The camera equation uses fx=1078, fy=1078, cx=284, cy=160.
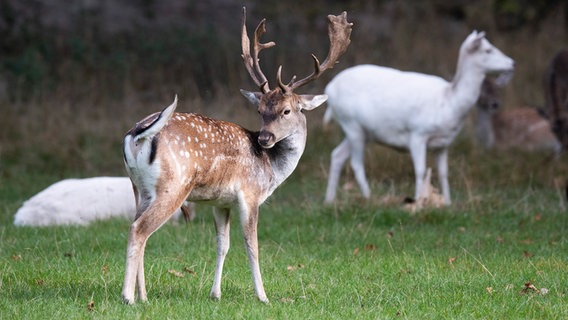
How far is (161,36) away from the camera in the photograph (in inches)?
736

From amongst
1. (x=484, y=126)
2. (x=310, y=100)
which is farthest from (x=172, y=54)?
A: (x=310, y=100)

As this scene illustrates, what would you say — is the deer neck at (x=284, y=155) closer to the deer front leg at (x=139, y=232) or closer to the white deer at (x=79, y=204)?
the deer front leg at (x=139, y=232)

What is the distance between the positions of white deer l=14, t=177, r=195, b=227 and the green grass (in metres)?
0.25

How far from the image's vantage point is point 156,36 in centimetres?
1906

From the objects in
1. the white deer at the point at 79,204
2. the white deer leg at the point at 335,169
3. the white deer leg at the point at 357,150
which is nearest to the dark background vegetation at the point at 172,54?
the white deer leg at the point at 335,169

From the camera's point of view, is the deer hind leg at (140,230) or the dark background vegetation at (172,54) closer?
the deer hind leg at (140,230)

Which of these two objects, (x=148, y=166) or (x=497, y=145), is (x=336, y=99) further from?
(x=148, y=166)

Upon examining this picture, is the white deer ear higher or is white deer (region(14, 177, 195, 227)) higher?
the white deer ear

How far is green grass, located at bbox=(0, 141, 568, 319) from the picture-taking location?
602 cm

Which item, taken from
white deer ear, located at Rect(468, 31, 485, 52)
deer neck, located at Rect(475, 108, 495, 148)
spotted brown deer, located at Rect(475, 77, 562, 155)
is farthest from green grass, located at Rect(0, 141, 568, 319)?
spotted brown deer, located at Rect(475, 77, 562, 155)

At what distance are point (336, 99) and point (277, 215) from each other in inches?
78.2

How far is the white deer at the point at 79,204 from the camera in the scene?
9.77 meters

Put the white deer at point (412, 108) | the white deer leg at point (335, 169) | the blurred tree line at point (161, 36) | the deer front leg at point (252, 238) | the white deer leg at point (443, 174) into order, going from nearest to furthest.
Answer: the deer front leg at point (252, 238), the white deer leg at point (443, 174), the white deer at point (412, 108), the white deer leg at point (335, 169), the blurred tree line at point (161, 36)

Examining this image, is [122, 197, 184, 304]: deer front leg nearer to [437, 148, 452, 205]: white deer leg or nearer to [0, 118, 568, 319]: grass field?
[0, 118, 568, 319]: grass field
